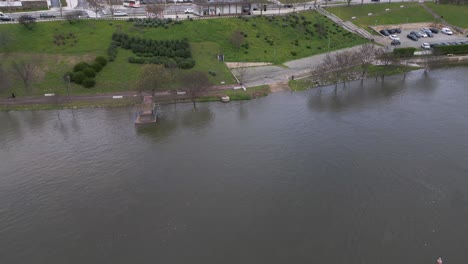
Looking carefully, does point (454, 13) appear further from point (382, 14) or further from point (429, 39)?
point (382, 14)

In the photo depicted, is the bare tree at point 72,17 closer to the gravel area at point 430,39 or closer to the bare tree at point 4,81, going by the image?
the bare tree at point 4,81

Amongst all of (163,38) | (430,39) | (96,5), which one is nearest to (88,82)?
(163,38)

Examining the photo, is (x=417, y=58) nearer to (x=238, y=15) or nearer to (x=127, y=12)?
(x=238, y=15)

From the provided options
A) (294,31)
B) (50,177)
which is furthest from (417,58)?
(50,177)

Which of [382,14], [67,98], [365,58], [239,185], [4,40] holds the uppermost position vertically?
[382,14]

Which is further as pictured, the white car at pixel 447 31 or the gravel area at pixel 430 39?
the white car at pixel 447 31

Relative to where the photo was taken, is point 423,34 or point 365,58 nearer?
point 365,58

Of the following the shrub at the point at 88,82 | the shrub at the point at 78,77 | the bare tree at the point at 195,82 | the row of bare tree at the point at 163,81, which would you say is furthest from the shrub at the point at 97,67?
the bare tree at the point at 195,82

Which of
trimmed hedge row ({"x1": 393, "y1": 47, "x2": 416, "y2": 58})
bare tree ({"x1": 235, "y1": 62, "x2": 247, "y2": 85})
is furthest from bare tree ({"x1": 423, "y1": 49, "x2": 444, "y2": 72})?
bare tree ({"x1": 235, "y1": 62, "x2": 247, "y2": 85})
